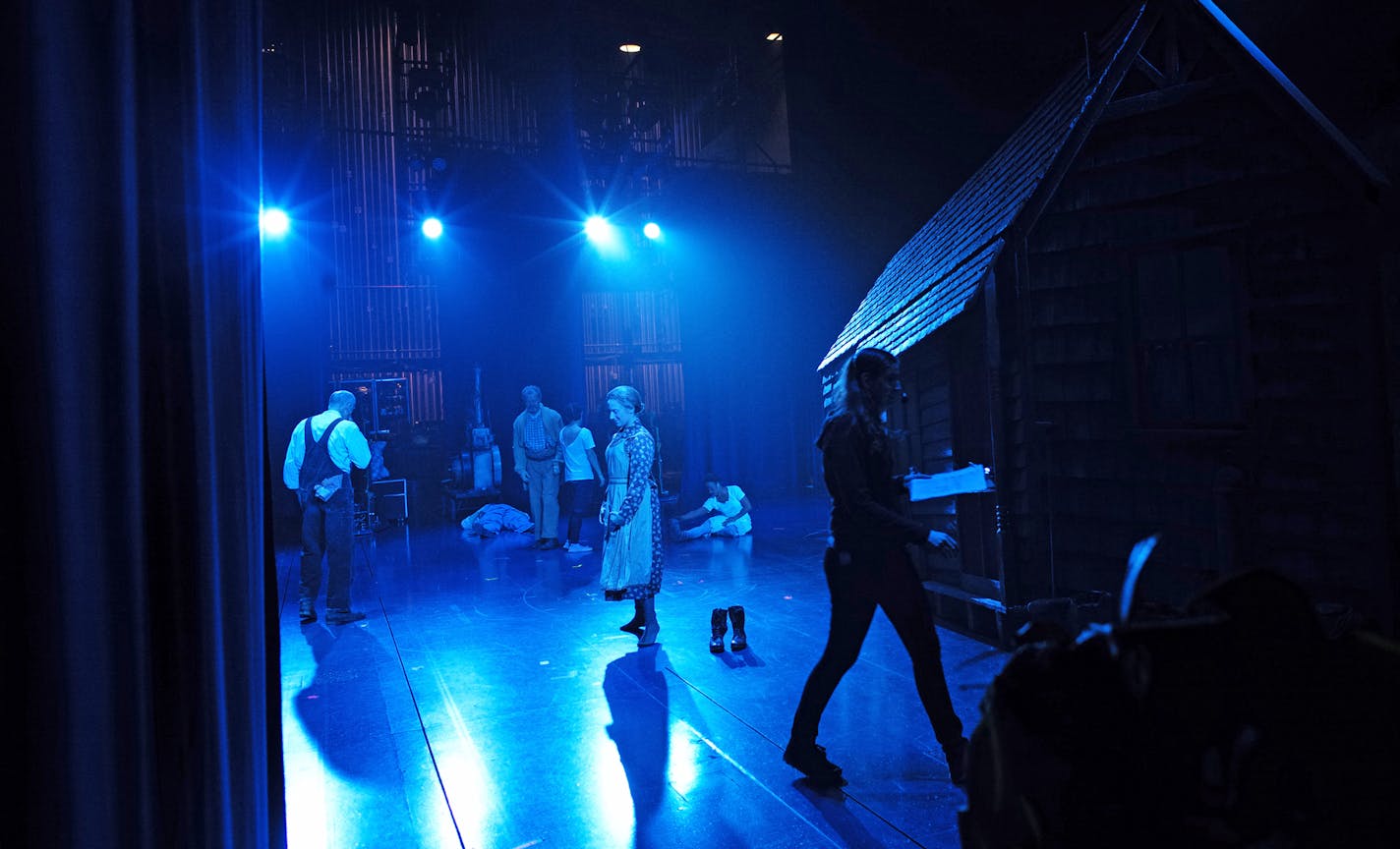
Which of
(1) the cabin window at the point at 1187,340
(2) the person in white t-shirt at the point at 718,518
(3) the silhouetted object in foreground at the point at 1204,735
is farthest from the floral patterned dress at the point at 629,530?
(2) the person in white t-shirt at the point at 718,518

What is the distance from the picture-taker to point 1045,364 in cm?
652

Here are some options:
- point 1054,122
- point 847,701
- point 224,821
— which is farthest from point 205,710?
point 1054,122

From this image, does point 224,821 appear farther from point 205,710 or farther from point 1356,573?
point 1356,573

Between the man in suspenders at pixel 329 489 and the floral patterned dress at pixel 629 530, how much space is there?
2462 mm

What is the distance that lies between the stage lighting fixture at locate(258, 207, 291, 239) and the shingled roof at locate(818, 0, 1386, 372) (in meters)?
10.6

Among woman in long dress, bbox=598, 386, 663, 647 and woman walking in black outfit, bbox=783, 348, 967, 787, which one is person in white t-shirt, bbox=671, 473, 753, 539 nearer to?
woman in long dress, bbox=598, 386, 663, 647

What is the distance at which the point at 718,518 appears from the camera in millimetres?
12750

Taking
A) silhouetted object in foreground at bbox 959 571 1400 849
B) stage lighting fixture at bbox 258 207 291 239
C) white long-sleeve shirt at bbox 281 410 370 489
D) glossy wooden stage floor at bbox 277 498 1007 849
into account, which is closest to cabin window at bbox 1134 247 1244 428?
glossy wooden stage floor at bbox 277 498 1007 849

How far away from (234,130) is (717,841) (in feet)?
10.3

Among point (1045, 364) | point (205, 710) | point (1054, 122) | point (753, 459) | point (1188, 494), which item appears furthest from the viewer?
point (753, 459)

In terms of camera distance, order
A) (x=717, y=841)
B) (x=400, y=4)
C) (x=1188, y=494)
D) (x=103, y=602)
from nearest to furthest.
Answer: (x=103, y=602), (x=717, y=841), (x=1188, y=494), (x=400, y=4)

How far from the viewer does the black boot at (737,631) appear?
648 cm

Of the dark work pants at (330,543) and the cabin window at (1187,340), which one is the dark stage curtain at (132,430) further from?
the dark work pants at (330,543)

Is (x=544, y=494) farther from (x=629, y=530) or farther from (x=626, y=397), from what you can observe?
(x=626, y=397)
